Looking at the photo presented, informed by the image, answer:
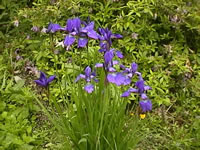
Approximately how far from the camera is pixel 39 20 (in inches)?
129

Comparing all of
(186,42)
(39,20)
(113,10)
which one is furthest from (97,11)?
(186,42)

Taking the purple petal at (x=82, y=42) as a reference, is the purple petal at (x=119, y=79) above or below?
below

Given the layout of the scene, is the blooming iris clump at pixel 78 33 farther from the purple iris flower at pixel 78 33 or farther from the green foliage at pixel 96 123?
the green foliage at pixel 96 123

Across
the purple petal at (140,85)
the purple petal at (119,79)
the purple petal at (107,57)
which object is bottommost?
the purple petal at (140,85)

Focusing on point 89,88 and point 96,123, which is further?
point 96,123

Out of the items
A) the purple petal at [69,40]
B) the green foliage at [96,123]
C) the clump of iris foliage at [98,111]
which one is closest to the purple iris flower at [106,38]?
the clump of iris foliage at [98,111]

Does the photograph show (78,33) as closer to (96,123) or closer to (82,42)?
(82,42)

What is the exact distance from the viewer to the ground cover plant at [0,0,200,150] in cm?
218

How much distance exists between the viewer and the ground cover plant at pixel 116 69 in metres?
2.18

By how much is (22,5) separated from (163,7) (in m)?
1.62

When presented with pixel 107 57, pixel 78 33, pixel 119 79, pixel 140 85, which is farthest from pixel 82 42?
pixel 140 85

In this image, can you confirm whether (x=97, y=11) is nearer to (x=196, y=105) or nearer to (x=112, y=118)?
(x=196, y=105)

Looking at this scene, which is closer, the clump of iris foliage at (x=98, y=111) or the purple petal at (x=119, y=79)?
the purple petal at (x=119, y=79)

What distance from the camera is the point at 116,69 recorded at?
2271mm
